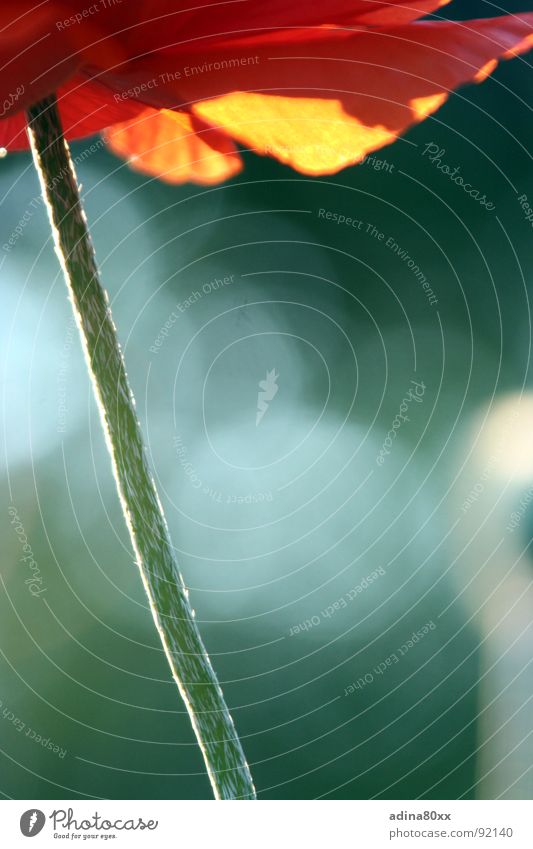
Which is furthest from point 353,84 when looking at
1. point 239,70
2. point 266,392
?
point 266,392

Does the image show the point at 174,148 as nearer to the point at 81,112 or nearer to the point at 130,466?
the point at 81,112
